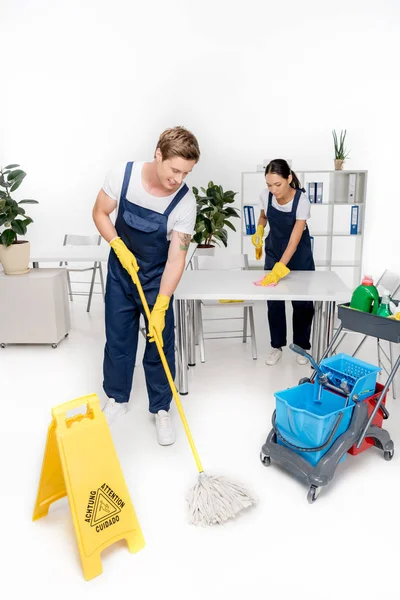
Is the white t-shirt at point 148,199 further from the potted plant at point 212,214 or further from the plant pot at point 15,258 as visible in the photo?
the potted plant at point 212,214

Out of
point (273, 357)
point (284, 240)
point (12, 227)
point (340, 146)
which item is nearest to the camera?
point (284, 240)

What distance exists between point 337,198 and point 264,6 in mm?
2016

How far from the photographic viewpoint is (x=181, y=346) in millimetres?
2734

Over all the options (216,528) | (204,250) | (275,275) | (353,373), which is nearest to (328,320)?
(275,275)

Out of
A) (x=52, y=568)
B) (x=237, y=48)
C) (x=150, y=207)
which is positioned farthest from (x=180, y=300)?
(x=237, y=48)

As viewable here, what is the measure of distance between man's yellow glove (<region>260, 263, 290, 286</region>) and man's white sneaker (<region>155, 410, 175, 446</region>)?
915mm

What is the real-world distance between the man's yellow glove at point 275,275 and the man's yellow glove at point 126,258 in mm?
854

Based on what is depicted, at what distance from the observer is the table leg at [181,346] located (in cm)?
267

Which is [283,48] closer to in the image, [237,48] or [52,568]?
[237,48]

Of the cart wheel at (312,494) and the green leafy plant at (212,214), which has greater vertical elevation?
the green leafy plant at (212,214)

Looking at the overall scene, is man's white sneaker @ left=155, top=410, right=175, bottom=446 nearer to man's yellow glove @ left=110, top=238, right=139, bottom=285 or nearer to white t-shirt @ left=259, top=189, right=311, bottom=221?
man's yellow glove @ left=110, top=238, right=139, bottom=285

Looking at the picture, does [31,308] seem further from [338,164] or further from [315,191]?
[338,164]

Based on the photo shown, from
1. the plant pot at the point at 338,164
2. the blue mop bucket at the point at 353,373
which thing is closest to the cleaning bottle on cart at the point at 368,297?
the blue mop bucket at the point at 353,373

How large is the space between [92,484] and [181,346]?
3.91ft
